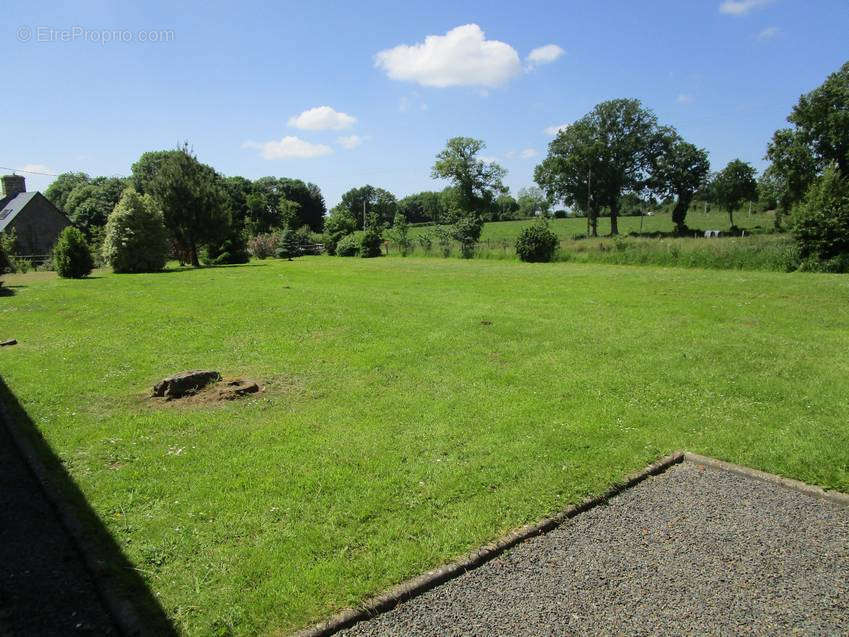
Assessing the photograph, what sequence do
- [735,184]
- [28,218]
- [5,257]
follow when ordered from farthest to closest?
1. [735,184]
2. [28,218]
3. [5,257]

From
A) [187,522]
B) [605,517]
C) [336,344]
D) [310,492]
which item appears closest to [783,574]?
[605,517]

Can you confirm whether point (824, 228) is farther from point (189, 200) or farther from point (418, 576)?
point (189, 200)

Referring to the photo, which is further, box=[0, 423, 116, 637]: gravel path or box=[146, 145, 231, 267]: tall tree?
box=[146, 145, 231, 267]: tall tree

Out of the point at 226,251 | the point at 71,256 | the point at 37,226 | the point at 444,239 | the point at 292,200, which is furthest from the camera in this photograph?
the point at 292,200

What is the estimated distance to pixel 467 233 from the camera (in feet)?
137

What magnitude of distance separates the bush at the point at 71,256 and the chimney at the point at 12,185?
3153cm

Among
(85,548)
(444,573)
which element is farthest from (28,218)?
(444,573)

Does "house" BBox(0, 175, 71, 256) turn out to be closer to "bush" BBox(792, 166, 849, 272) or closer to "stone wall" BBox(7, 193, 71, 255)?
"stone wall" BBox(7, 193, 71, 255)

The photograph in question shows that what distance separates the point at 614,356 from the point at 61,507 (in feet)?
28.5

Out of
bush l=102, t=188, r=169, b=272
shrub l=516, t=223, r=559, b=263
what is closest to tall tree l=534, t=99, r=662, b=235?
shrub l=516, t=223, r=559, b=263

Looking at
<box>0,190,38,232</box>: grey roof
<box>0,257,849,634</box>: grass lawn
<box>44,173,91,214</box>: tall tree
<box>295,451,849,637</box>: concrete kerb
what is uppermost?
<box>44,173,91,214</box>: tall tree

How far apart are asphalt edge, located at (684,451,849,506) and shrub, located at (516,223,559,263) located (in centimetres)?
2966

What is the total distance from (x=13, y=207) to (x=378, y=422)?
54.6m

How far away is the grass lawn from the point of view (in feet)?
13.2
